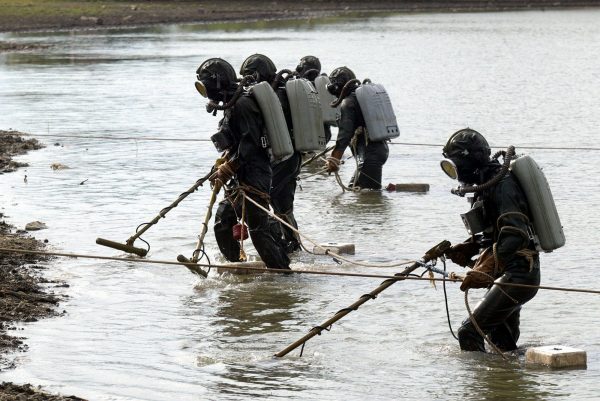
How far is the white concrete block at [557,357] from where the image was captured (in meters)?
10.0

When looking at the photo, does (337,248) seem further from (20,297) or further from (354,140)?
(354,140)

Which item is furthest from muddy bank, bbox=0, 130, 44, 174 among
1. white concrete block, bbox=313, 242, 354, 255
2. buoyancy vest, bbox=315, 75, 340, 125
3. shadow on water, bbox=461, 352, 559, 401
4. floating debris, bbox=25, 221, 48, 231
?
shadow on water, bbox=461, 352, 559, 401

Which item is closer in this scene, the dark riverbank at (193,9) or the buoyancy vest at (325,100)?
the buoyancy vest at (325,100)

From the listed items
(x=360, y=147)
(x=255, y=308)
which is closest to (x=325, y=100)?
(x=360, y=147)

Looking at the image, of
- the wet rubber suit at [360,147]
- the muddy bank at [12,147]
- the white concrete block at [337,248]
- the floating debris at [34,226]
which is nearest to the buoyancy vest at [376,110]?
the wet rubber suit at [360,147]

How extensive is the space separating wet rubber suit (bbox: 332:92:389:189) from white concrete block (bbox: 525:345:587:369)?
26.0ft

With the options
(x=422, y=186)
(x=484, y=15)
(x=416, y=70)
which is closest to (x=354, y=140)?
(x=422, y=186)

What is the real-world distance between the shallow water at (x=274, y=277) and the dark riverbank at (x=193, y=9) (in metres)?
34.4

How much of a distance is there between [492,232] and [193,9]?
74.5m

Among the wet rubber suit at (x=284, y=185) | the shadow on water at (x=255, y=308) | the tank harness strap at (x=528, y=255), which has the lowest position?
the shadow on water at (x=255, y=308)

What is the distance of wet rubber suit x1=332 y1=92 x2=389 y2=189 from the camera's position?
18188 millimetres

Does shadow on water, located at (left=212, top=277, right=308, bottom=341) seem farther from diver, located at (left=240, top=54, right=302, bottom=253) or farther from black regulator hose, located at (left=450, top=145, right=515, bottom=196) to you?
black regulator hose, located at (left=450, top=145, right=515, bottom=196)

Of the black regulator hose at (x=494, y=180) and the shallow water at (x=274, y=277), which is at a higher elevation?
the black regulator hose at (x=494, y=180)

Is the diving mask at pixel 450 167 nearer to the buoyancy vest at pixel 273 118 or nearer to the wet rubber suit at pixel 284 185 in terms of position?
the buoyancy vest at pixel 273 118
